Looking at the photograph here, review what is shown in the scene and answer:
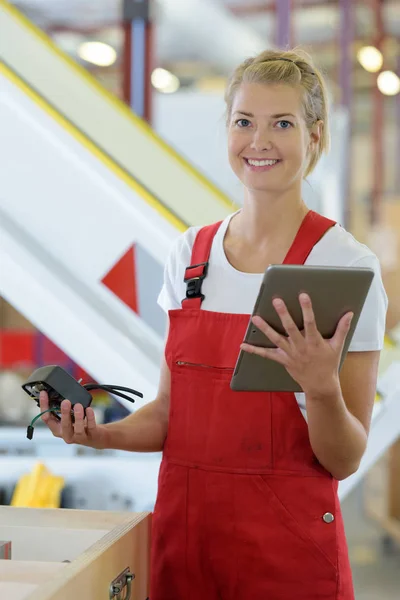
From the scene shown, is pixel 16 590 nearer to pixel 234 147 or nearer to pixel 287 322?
pixel 287 322

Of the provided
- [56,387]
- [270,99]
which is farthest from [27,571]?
[270,99]

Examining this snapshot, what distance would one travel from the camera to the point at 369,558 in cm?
472

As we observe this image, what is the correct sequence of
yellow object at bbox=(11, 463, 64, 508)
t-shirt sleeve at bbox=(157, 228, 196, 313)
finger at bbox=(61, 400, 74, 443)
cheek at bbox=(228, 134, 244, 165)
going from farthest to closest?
yellow object at bbox=(11, 463, 64, 508) < t-shirt sleeve at bbox=(157, 228, 196, 313) < cheek at bbox=(228, 134, 244, 165) < finger at bbox=(61, 400, 74, 443)

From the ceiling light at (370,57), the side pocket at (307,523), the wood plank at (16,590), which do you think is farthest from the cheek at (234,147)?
the ceiling light at (370,57)

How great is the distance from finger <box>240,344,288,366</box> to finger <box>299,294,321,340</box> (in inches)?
2.1

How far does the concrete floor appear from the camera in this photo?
4.14m

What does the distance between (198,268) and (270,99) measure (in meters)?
0.32

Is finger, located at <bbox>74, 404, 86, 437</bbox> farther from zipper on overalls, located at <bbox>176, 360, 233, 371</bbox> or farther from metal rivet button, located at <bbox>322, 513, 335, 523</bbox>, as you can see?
metal rivet button, located at <bbox>322, 513, 335, 523</bbox>

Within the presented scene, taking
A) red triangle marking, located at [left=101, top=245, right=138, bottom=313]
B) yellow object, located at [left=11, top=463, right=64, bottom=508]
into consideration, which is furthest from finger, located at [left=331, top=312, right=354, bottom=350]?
yellow object, located at [left=11, top=463, right=64, bottom=508]

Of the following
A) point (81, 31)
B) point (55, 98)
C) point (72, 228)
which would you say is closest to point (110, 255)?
point (72, 228)

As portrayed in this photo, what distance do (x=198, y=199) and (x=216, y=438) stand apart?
48.7 inches

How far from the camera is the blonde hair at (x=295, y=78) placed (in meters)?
1.54

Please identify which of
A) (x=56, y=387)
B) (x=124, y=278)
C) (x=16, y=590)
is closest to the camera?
(x=16, y=590)

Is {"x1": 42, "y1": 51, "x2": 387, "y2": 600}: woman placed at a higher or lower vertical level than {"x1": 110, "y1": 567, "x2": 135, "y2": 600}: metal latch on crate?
higher
